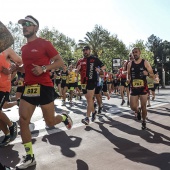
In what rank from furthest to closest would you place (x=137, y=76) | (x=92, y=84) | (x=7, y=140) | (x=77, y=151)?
(x=92, y=84) < (x=137, y=76) < (x=7, y=140) < (x=77, y=151)

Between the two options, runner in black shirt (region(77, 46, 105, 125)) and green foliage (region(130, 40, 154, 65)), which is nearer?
runner in black shirt (region(77, 46, 105, 125))

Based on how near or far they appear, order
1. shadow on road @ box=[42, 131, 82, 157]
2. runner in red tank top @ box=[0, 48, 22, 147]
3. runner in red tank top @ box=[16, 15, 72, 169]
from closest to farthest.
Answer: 1. runner in red tank top @ box=[16, 15, 72, 169]
2. shadow on road @ box=[42, 131, 82, 157]
3. runner in red tank top @ box=[0, 48, 22, 147]

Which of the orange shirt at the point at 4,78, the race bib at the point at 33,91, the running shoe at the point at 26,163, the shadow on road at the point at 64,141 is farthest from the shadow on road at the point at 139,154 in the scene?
the orange shirt at the point at 4,78

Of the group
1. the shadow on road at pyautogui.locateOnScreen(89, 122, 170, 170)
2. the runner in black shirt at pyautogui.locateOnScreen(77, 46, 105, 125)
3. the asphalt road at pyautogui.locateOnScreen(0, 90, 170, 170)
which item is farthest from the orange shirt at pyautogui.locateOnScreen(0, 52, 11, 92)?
the runner in black shirt at pyautogui.locateOnScreen(77, 46, 105, 125)

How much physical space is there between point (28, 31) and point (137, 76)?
3.37m

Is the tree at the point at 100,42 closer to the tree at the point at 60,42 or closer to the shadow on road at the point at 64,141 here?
the tree at the point at 60,42

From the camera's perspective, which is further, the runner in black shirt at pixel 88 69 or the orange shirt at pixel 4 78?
the runner in black shirt at pixel 88 69

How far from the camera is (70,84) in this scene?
1382cm

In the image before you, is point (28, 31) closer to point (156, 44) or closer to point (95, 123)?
point (95, 123)

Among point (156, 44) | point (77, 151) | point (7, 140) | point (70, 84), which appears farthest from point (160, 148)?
point (156, 44)

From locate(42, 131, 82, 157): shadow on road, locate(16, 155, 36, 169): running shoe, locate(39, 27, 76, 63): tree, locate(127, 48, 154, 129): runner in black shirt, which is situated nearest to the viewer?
locate(16, 155, 36, 169): running shoe

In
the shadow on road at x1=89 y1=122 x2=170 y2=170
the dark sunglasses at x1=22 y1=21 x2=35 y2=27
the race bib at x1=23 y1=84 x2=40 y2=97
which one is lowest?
the shadow on road at x1=89 y1=122 x2=170 y2=170

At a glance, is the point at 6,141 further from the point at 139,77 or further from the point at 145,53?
the point at 145,53

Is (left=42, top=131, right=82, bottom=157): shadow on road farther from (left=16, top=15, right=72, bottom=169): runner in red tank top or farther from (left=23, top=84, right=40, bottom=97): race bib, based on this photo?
(left=23, top=84, right=40, bottom=97): race bib
